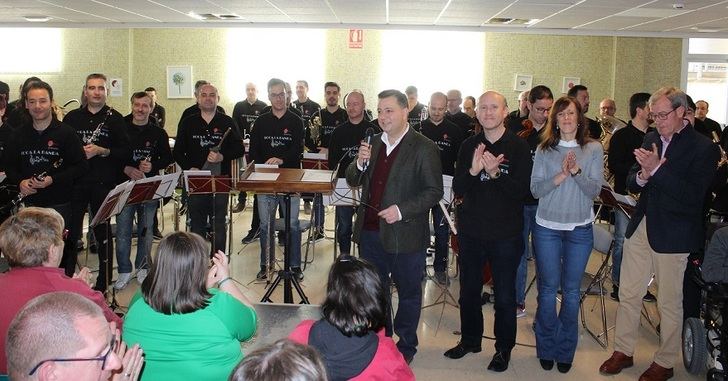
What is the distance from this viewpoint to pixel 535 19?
10531 mm

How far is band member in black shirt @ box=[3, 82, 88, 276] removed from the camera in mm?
5254

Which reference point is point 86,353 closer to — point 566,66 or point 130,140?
point 130,140

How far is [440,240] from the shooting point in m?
6.81

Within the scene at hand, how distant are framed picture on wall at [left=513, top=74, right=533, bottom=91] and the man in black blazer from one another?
9193mm

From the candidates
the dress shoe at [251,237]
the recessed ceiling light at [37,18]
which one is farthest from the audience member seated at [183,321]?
the recessed ceiling light at [37,18]

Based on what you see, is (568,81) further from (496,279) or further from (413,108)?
(496,279)

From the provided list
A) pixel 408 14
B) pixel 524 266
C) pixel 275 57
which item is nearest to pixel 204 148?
pixel 524 266

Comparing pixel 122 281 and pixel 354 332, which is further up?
pixel 354 332

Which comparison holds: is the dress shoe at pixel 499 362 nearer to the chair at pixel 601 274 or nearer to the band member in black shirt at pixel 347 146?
the chair at pixel 601 274

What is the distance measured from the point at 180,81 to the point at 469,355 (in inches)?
402

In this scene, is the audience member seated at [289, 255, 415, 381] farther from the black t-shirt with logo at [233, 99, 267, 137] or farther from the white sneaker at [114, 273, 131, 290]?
the black t-shirt with logo at [233, 99, 267, 137]

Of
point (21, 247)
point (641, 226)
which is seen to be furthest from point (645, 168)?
point (21, 247)

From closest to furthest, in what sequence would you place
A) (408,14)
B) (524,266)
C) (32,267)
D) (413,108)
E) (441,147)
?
(32,267), (524,266), (441,147), (413,108), (408,14)

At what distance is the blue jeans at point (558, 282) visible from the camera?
4.28 meters
